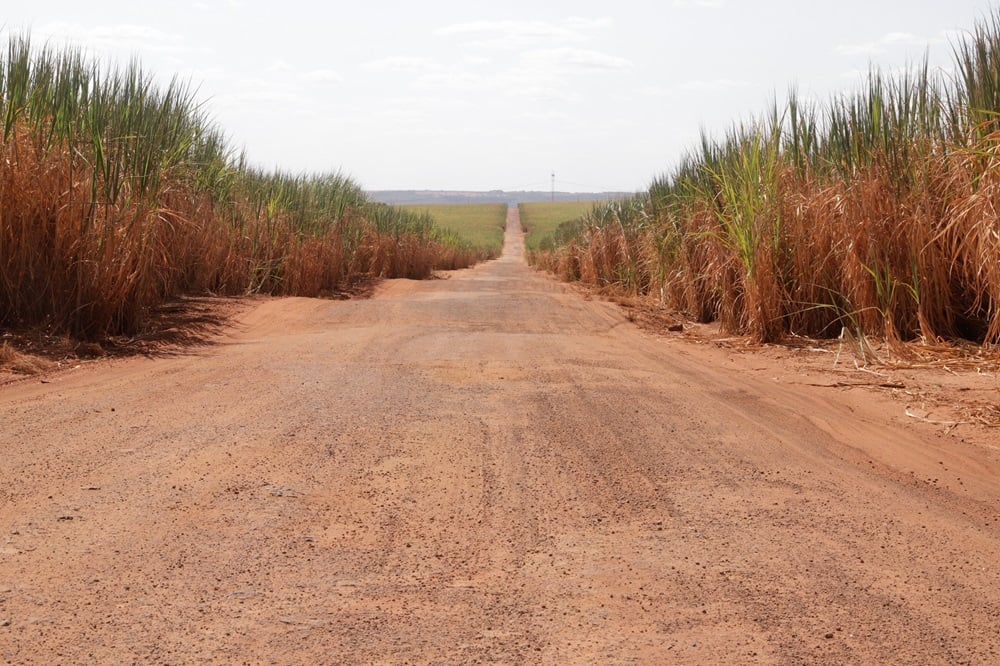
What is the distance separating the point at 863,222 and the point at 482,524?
521 centimetres

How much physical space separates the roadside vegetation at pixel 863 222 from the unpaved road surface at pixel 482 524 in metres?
1.85

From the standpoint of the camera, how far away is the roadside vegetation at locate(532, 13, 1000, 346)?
6488 millimetres

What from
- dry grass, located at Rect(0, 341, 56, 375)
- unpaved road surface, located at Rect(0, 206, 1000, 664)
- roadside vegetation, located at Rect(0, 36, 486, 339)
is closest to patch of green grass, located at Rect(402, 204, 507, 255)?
roadside vegetation, located at Rect(0, 36, 486, 339)

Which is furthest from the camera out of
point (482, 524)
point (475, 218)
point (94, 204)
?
point (475, 218)

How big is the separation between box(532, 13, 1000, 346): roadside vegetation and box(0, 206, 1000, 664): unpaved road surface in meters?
1.85

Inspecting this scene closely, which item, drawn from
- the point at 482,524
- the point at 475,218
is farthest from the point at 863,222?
the point at 475,218

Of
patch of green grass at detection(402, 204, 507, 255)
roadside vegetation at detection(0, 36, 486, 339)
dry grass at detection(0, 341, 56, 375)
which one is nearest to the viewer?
dry grass at detection(0, 341, 56, 375)

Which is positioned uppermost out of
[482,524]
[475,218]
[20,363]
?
[475,218]

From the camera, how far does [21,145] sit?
21.9ft

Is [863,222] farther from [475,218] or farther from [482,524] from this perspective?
[475,218]

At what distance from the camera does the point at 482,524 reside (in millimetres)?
2984

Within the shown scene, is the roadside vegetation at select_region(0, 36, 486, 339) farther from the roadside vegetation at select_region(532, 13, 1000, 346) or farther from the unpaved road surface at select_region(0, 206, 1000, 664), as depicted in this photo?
the roadside vegetation at select_region(532, 13, 1000, 346)

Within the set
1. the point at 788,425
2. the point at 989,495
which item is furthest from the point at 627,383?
the point at 989,495

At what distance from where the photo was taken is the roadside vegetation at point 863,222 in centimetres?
649
